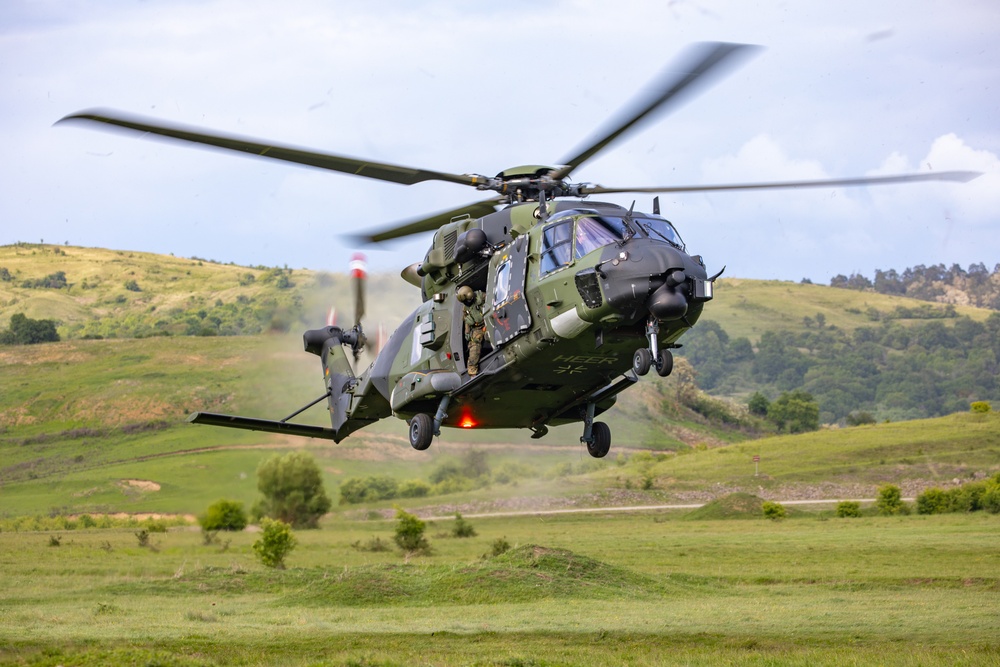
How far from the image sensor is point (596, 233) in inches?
674

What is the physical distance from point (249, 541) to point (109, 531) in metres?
10.2

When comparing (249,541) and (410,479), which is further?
(410,479)

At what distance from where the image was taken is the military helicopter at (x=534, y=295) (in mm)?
16016

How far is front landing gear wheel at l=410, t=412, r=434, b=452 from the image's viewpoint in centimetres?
1975

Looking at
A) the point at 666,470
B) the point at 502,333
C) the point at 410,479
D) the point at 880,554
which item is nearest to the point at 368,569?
the point at 502,333

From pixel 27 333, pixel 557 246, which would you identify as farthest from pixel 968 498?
pixel 27 333

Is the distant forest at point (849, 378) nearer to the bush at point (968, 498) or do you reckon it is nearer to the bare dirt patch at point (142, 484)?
the bush at point (968, 498)

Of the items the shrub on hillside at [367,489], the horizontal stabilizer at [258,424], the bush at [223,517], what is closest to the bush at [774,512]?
the shrub on hillside at [367,489]

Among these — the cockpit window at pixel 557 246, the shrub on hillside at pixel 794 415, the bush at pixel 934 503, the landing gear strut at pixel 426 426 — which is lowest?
the bush at pixel 934 503

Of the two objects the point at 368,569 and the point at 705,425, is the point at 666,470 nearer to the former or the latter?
the point at 705,425

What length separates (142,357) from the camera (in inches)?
3757

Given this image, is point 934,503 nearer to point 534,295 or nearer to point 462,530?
point 462,530

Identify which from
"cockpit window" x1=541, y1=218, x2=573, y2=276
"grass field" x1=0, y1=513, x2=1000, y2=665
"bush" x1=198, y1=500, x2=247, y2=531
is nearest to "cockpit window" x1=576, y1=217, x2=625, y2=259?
"cockpit window" x1=541, y1=218, x2=573, y2=276

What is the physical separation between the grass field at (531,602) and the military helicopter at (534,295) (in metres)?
4.29
